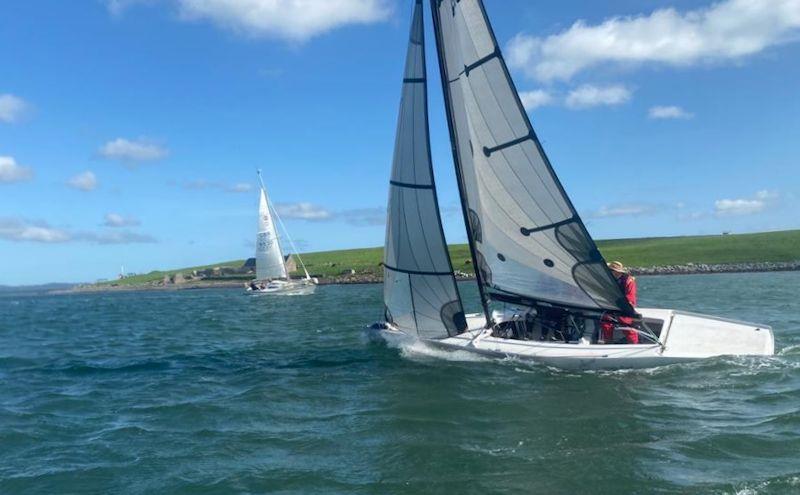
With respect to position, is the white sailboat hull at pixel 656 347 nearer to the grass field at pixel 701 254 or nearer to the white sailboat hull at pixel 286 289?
the white sailboat hull at pixel 286 289

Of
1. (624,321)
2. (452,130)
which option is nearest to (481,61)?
(452,130)

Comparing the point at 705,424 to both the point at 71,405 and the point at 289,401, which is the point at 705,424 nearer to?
the point at 289,401

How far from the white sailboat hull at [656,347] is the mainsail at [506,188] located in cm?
130

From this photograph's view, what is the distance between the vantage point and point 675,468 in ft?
30.0

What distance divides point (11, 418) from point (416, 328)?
10460mm

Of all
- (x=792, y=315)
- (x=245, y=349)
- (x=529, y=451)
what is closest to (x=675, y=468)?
(x=529, y=451)

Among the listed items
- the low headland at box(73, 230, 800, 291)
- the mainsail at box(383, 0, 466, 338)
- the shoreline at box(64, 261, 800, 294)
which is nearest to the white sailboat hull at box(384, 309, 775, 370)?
the mainsail at box(383, 0, 466, 338)

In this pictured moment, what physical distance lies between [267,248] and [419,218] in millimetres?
60093

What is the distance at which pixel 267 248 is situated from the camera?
3007 inches

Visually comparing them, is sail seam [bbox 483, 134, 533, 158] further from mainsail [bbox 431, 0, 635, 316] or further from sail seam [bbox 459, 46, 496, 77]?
sail seam [bbox 459, 46, 496, 77]

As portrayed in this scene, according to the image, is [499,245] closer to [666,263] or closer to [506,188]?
[506,188]

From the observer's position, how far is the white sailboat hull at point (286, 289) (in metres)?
71.0

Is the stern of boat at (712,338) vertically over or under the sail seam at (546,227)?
under

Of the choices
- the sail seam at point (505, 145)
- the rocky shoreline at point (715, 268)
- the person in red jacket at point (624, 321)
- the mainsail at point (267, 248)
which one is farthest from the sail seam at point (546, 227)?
the rocky shoreline at point (715, 268)
